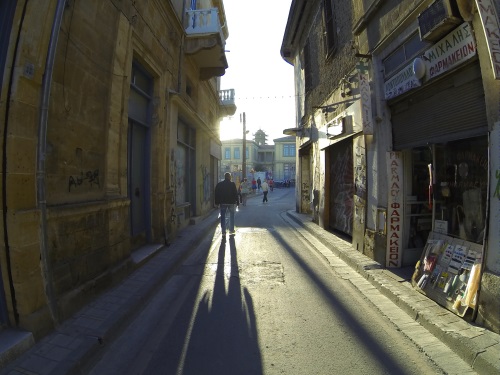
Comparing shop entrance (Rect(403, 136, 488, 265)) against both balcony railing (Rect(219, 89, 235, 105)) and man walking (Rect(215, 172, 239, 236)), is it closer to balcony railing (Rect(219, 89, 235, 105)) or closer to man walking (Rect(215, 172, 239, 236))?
man walking (Rect(215, 172, 239, 236))

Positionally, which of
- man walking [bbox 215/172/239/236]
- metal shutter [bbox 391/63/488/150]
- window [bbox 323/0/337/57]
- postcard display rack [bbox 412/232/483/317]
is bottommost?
postcard display rack [bbox 412/232/483/317]

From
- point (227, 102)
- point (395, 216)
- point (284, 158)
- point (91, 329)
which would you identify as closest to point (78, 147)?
point (91, 329)

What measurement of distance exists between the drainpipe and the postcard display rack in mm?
4254

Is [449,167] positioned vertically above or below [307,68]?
below

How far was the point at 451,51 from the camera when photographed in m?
4.24

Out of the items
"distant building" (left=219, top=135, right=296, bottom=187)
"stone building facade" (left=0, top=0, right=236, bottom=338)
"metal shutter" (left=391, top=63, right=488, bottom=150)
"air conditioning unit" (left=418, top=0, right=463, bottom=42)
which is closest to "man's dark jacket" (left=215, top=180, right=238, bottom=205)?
"stone building facade" (left=0, top=0, right=236, bottom=338)

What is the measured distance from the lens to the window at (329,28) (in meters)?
8.99

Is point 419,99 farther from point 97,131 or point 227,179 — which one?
point 227,179

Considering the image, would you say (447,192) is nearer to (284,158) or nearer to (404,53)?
(404,53)

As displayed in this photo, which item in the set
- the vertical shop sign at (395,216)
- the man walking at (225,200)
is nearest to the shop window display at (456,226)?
the vertical shop sign at (395,216)

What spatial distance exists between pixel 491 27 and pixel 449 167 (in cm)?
205

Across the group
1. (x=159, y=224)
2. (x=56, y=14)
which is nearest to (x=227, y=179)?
(x=159, y=224)

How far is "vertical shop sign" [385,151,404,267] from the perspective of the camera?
5.80m

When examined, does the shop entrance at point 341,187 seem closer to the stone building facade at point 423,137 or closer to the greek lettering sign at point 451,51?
the stone building facade at point 423,137
